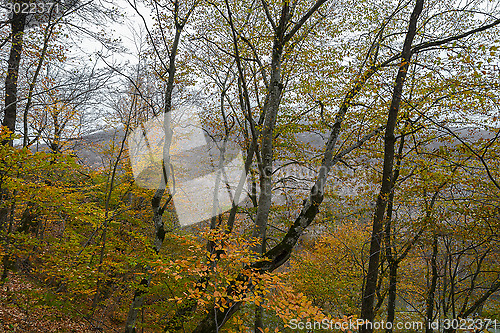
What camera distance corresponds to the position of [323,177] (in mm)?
5742

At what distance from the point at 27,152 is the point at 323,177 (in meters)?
5.50

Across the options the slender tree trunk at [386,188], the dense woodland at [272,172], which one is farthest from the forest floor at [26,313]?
the slender tree trunk at [386,188]

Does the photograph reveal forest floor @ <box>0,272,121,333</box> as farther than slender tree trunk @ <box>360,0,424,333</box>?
Yes

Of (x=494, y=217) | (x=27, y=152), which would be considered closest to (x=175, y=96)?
(x=27, y=152)

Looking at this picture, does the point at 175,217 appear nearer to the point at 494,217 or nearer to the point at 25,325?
the point at 25,325

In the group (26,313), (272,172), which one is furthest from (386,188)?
(26,313)

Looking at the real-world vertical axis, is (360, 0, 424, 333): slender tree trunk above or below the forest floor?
above

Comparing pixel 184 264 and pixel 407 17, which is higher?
pixel 407 17

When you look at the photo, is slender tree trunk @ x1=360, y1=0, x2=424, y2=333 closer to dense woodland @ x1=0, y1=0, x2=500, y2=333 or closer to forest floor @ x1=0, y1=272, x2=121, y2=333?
dense woodland @ x1=0, y1=0, x2=500, y2=333

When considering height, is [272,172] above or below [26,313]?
above

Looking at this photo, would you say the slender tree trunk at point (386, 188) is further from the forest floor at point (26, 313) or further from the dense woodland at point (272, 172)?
the forest floor at point (26, 313)

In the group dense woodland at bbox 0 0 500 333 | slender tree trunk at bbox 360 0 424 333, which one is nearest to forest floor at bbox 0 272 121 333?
dense woodland at bbox 0 0 500 333

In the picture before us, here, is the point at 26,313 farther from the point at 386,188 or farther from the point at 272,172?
the point at 386,188

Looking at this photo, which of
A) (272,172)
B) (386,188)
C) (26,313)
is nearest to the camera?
(386,188)
